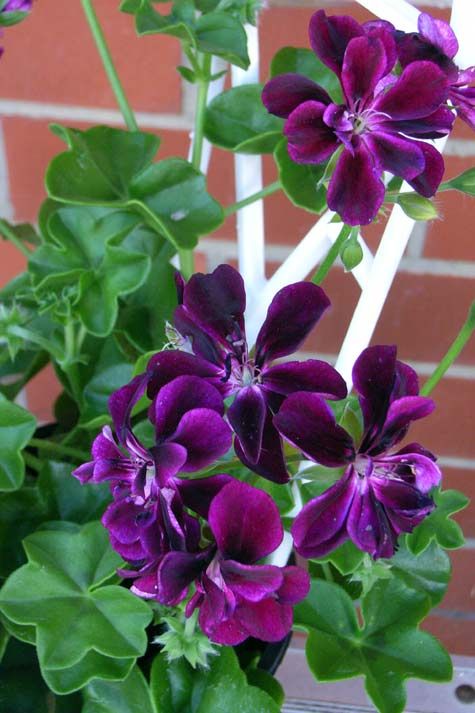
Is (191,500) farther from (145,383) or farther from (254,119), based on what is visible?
(254,119)

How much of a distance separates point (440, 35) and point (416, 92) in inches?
1.3

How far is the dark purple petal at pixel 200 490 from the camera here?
38 cm

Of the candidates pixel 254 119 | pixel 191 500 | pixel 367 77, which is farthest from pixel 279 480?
pixel 254 119

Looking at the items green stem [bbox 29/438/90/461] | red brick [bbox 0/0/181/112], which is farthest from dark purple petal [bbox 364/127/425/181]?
red brick [bbox 0/0/181/112]

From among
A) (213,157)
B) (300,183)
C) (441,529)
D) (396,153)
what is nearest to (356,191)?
(396,153)

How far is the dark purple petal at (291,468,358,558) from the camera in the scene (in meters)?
0.38

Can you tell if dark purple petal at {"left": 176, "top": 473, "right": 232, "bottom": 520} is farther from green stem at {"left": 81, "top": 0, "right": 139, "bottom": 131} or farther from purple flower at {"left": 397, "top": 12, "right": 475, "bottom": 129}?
green stem at {"left": 81, "top": 0, "right": 139, "bottom": 131}

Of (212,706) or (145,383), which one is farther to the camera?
(212,706)

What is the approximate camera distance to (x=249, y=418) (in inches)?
15.3

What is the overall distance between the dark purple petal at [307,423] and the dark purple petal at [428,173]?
0.11 metres

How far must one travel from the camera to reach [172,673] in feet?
1.69

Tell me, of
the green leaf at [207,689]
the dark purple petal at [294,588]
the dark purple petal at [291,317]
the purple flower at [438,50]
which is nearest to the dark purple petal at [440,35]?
the purple flower at [438,50]

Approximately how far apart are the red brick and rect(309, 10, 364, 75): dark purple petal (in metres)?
0.42

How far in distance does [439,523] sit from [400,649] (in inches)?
3.3
